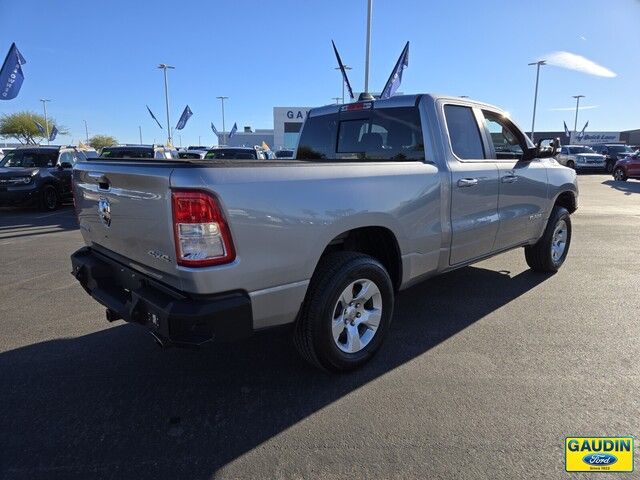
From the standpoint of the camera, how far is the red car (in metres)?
21.5

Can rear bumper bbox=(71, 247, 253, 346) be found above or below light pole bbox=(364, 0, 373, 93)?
below

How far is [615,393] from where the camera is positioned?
294cm

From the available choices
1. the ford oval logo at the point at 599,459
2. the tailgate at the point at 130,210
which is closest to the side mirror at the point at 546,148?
the ford oval logo at the point at 599,459

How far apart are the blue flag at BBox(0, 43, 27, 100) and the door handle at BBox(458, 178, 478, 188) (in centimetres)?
2188

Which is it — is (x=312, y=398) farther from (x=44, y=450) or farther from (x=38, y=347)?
(x=38, y=347)

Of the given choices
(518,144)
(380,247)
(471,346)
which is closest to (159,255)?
(380,247)

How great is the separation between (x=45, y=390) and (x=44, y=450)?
0.71 metres

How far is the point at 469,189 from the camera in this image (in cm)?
381

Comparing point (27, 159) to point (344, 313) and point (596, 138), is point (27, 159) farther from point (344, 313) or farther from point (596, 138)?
point (596, 138)

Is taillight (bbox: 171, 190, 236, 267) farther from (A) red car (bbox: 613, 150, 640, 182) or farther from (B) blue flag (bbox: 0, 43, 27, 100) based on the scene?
(A) red car (bbox: 613, 150, 640, 182)

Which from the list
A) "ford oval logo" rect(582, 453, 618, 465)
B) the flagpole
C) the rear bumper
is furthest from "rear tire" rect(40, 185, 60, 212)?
the flagpole

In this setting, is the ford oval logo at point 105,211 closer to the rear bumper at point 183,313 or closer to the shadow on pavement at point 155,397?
the rear bumper at point 183,313

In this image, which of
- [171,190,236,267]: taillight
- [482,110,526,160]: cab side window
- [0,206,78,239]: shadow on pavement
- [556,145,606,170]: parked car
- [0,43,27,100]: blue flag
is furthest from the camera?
[556,145,606,170]: parked car

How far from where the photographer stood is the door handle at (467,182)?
3705 mm
